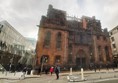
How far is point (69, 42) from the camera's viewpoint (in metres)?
31.4

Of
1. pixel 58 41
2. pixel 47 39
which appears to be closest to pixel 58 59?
pixel 58 41

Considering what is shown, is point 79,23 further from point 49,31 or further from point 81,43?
point 49,31

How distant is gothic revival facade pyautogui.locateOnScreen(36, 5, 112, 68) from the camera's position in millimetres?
28359

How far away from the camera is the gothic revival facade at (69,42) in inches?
1117

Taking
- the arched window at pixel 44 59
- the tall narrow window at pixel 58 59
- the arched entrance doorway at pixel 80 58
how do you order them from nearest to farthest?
1. the arched window at pixel 44 59
2. the tall narrow window at pixel 58 59
3. the arched entrance doorway at pixel 80 58

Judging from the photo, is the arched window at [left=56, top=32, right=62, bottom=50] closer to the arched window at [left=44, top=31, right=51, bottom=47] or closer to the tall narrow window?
the tall narrow window

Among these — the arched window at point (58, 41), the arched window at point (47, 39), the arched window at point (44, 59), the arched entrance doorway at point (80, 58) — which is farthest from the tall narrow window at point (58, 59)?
the arched entrance doorway at point (80, 58)

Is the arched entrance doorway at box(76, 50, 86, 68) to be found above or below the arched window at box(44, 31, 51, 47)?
below

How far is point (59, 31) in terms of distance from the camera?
3119 cm

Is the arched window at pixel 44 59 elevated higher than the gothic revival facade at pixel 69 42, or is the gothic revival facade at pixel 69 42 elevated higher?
the gothic revival facade at pixel 69 42

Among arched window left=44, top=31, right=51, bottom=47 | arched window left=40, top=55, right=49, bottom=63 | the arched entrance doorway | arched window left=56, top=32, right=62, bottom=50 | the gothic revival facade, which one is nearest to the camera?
arched window left=40, top=55, right=49, bottom=63

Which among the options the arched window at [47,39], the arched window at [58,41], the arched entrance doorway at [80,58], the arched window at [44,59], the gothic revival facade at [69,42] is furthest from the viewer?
the arched entrance doorway at [80,58]

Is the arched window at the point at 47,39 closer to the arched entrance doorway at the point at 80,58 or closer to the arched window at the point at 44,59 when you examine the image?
the arched window at the point at 44,59

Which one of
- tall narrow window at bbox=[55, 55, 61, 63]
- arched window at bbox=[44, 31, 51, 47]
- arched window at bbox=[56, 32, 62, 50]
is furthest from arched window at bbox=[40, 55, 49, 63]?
arched window at bbox=[56, 32, 62, 50]
